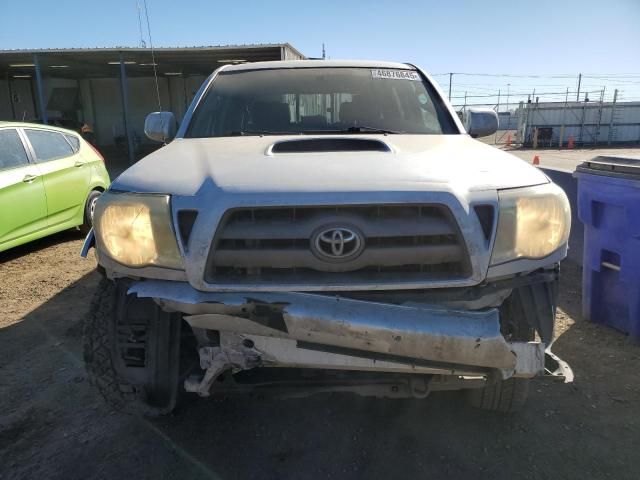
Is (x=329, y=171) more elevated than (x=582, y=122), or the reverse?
(x=329, y=171)

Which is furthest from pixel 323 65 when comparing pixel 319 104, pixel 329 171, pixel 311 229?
pixel 311 229

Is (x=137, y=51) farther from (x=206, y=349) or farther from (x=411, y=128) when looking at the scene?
(x=206, y=349)

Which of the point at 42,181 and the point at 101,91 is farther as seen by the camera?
the point at 101,91

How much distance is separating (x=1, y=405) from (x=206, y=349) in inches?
65.7

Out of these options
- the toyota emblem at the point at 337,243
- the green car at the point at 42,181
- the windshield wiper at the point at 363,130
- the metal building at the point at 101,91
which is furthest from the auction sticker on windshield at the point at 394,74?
the metal building at the point at 101,91

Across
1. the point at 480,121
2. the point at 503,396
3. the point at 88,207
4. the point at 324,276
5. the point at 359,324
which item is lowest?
the point at 503,396

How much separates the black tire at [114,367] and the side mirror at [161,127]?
1541 millimetres

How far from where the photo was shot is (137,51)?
14898 mm

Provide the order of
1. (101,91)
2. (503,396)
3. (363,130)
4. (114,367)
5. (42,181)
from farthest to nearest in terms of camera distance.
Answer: (101,91) → (42,181) → (363,130) → (503,396) → (114,367)

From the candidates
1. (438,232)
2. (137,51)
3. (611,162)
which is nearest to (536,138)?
(137,51)

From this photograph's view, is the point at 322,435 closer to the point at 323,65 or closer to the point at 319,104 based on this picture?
the point at 319,104

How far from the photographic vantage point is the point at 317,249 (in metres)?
1.99

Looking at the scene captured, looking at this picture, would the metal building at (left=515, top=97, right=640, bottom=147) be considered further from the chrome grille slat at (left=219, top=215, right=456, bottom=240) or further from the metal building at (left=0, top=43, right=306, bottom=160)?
the chrome grille slat at (left=219, top=215, right=456, bottom=240)

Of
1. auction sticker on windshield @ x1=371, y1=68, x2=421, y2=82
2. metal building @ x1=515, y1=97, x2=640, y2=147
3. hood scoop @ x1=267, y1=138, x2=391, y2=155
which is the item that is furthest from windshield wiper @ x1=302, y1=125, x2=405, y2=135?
metal building @ x1=515, y1=97, x2=640, y2=147
